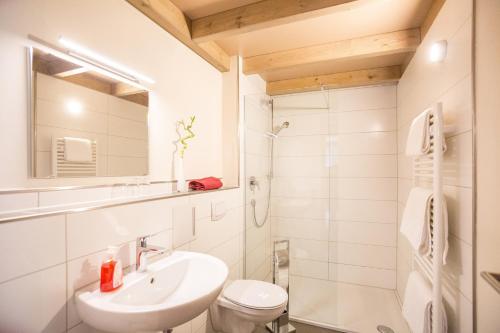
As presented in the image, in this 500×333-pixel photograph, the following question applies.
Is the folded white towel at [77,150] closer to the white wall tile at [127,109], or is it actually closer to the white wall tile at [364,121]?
the white wall tile at [127,109]

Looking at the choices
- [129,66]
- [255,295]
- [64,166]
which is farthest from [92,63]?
[255,295]

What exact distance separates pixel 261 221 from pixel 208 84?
5.01 feet

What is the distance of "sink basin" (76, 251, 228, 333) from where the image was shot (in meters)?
0.77

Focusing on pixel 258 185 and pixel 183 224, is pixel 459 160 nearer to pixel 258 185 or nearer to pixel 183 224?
pixel 183 224

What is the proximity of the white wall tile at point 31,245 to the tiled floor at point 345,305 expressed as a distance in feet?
6.91

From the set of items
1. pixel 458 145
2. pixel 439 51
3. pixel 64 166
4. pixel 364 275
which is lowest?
pixel 364 275

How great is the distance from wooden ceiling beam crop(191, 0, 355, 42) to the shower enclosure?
80cm

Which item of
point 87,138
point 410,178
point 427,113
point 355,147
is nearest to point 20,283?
point 87,138

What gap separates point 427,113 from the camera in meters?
1.25

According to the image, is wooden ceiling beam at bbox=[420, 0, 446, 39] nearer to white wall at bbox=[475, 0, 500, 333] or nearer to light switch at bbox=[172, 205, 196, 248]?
white wall at bbox=[475, 0, 500, 333]

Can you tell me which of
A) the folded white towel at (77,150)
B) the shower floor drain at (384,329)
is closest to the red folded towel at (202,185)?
the folded white towel at (77,150)

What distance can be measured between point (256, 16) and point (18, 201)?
66.0 inches

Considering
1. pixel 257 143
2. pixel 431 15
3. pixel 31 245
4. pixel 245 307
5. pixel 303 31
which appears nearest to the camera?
pixel 31 245

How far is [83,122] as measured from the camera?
114 centimetres
